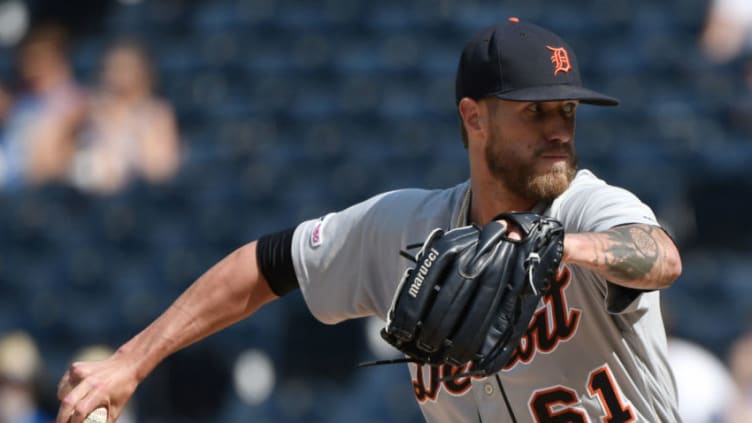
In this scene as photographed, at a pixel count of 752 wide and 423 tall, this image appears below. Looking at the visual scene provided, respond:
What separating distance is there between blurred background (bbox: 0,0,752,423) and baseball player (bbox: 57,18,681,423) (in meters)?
2.68

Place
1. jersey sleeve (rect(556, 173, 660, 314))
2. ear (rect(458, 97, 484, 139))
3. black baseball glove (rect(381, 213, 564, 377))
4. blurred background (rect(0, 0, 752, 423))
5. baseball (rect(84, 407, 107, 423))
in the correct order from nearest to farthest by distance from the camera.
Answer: black baseball glove (rect(381, 213, 564, 377))
jersey sleeve (rect(556, 173, 660, 314))
baseball (rect(84, 407, 107, 423))
ear (rect(458, 97, 484, 139))
blurred background (rect(0, 0, 752, 423))

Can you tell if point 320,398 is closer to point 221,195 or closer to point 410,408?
point 410,408

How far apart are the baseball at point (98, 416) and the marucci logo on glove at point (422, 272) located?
75 cm

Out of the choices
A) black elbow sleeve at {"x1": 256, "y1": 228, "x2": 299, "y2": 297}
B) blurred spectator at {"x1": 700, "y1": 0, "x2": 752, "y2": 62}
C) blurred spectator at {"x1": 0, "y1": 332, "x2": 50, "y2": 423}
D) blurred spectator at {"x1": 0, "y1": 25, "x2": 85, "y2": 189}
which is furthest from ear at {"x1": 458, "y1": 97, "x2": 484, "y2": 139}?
blurred spectator at {"x1": 0, "y1": 25, "x2": 85, "y2": 189}

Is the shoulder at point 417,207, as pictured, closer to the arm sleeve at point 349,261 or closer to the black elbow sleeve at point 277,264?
the arm sleeve at point 349,261

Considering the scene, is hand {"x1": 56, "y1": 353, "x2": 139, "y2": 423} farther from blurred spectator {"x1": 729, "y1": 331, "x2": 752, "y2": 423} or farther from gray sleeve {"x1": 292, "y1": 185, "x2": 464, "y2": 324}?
blurred spectator {"x1": 729, "y1": 331, "x2": 752, "y2": 423}

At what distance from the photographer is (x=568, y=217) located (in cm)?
230

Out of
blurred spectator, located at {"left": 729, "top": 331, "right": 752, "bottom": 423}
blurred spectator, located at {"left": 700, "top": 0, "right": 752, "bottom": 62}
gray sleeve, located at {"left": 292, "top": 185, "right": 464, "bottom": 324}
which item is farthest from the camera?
blurred spectator, located at {"left": 700, "top": 0, "right": 752, "bottom": 62}

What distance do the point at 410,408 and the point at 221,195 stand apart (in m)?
1.67

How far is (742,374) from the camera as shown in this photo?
15.6 feet

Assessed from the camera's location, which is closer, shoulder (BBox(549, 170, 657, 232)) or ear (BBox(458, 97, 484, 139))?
shoulder (BBox(549, 170, 657, 232))

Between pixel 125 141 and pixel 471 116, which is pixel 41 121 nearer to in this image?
pixel 125 141

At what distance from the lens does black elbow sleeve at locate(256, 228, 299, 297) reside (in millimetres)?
2660

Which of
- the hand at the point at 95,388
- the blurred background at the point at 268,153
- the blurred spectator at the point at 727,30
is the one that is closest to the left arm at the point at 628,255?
the hand at the point at 95,388
